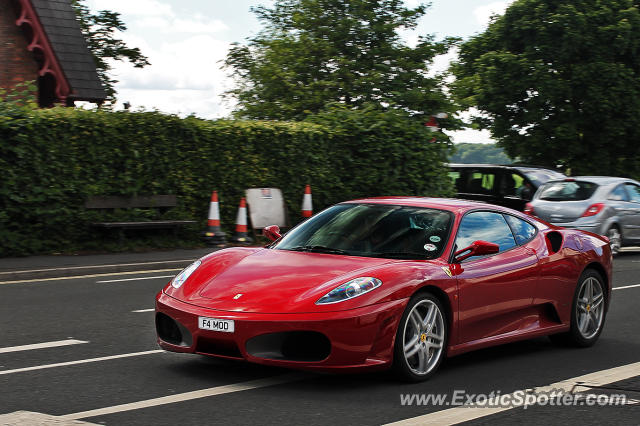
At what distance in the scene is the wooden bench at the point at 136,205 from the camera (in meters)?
16.6

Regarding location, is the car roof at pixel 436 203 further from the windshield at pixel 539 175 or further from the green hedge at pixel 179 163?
the windshield at pixel 539 175

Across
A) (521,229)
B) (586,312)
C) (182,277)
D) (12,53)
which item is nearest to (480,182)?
(12,53)

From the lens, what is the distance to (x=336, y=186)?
20984 mm

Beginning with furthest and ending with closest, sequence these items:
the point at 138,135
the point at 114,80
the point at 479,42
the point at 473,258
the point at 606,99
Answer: the point at 479,42, the point at 606,99, the point at 114,80, the point at 138,135, the point at 473,258

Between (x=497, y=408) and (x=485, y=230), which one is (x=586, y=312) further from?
(x=497, y=408)

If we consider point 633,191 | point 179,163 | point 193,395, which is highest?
point 179,163

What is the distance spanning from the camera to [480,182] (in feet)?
80.3

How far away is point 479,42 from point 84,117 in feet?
111

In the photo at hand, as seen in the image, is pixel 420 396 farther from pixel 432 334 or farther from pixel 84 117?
pixel 84 117

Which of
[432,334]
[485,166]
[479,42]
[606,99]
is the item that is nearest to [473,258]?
[432,334]

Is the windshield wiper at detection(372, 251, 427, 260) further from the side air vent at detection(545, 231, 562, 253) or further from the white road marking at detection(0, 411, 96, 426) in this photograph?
the white road marking at detection(0, 411, 96, 426)

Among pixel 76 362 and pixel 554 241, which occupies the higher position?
pixel 554 241

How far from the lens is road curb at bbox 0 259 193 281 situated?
1330cm

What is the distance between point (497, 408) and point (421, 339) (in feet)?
2.76
